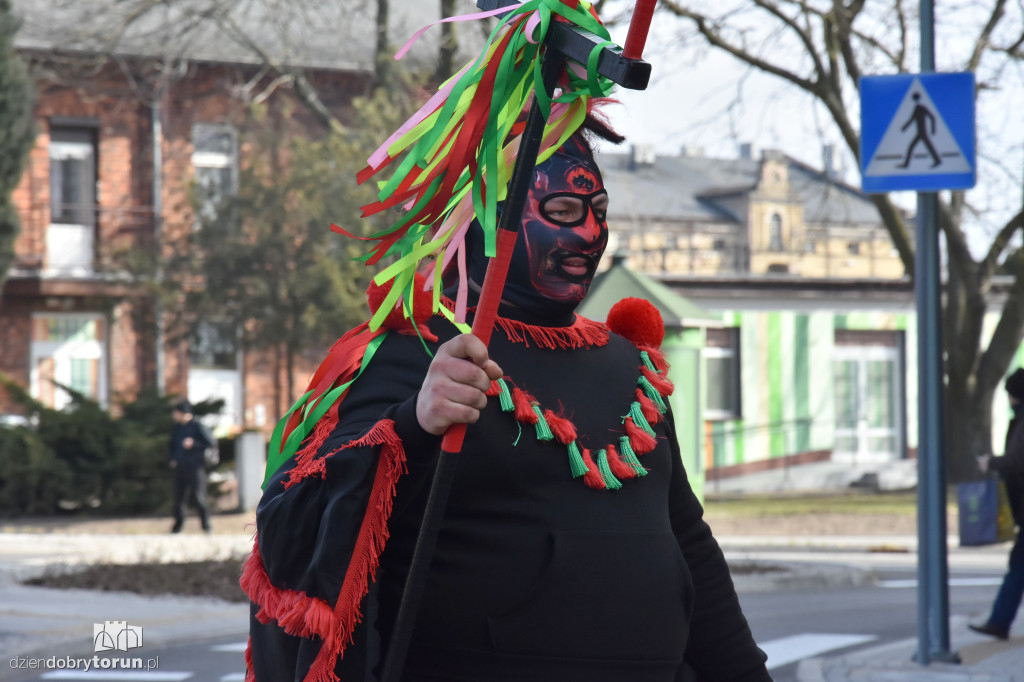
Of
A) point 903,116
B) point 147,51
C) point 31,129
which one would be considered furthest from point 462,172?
point 147,51

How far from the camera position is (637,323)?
303 cm

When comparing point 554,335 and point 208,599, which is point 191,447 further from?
point 554,335

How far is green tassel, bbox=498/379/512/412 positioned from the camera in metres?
2.50

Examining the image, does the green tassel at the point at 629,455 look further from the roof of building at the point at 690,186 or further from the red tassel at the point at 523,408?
the roof of building at the point at 690,186

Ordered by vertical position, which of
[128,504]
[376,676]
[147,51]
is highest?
[147,51]

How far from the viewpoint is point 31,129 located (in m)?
22.1

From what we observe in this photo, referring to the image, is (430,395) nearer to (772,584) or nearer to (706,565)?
(706,565)

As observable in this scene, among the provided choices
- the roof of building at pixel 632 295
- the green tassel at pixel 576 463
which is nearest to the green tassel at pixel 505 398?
the green tassel at pixel 576 463

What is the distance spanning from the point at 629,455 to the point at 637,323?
19.1 inches

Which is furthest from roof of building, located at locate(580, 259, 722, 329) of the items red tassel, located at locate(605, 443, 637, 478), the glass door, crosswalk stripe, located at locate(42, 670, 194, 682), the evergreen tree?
the glass door

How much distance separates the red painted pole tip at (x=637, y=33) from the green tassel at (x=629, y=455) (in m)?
0.95

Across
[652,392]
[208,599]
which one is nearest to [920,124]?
[652,392]

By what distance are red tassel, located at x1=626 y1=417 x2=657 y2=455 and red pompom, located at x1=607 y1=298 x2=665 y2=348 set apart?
364mm

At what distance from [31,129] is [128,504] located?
7.33 meters
